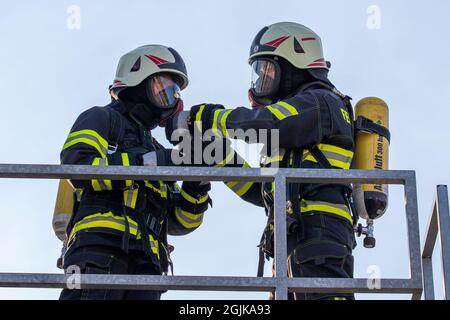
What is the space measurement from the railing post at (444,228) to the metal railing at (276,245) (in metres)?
0.13

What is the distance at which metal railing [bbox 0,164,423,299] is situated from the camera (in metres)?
5.15

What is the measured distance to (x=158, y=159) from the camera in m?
7.03

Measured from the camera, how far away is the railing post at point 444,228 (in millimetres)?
5262

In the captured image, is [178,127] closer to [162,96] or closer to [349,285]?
[162,96]

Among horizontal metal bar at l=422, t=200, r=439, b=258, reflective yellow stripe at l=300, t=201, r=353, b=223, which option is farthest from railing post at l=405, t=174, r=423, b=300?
reflective yellow stripe at l=300, t=201, r=353, b=223

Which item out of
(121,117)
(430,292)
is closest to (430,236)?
(430,292)

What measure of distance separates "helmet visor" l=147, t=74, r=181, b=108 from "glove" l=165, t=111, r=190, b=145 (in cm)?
89

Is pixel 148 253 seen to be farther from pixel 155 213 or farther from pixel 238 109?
pixel 238 109

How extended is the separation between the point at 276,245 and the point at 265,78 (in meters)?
2.55

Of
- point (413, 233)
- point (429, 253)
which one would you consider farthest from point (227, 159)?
point (413, 233)

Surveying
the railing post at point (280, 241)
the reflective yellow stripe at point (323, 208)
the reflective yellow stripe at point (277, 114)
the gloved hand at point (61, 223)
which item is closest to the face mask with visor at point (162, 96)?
the gloved hand at point (61, 223)

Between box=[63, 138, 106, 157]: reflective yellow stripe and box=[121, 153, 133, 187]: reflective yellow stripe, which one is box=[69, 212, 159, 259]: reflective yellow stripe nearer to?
box=[121, 153, 133, 187]: reflective yellow stripe

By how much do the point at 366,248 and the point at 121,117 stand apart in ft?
7.08

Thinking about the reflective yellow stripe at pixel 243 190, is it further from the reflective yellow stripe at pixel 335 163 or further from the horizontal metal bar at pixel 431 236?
the horizontal metal bar at pixel 431 236
